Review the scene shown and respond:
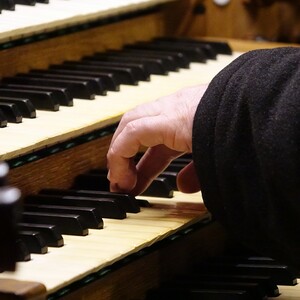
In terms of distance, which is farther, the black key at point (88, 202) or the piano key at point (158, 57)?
the piano key at point (158, 57)

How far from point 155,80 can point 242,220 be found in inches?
25.2

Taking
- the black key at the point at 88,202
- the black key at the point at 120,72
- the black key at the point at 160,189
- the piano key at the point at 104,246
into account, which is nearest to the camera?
the piano key at the point at 104,246

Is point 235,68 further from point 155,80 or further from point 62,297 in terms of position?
point 155,80

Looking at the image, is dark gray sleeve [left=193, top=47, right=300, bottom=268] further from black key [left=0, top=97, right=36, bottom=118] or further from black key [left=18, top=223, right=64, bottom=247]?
black key [left=0, top=97, right=36, bottom=118]

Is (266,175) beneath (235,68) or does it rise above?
beneath

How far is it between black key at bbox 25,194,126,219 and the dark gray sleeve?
0.17 m

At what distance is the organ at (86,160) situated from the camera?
1.44 m

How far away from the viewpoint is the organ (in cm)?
144

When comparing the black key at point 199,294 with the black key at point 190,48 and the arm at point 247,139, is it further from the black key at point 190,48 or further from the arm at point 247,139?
the black key at point 190,48

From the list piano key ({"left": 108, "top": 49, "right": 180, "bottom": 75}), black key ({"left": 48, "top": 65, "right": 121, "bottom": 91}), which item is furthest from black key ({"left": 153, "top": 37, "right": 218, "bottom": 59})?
black key ({"left": 48, "top": 65, "right": 121, "bottom": 91})

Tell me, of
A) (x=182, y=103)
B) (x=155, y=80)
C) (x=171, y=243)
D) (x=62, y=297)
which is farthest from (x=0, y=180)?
(x=155, y=80)

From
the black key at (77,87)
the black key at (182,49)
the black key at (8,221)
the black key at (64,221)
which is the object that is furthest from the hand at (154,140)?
the black key at (182,49)

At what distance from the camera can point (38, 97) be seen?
1770mm

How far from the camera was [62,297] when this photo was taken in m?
1.45
